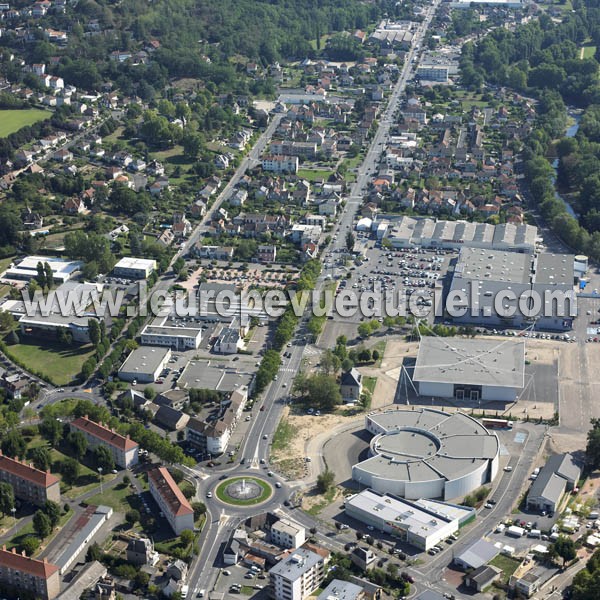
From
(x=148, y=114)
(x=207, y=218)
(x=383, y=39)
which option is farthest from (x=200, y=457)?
(x=383, y=39)

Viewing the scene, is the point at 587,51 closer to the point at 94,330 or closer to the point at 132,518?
the point at 94,330

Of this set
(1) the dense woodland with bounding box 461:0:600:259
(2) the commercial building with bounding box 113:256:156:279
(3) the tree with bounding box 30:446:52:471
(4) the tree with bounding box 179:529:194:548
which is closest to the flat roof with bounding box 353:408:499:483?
(4) the tree with bounding box 179:529:194:548

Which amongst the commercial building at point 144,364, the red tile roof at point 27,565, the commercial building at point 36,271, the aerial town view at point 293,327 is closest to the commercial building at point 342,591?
the aerial town view at point 293,327

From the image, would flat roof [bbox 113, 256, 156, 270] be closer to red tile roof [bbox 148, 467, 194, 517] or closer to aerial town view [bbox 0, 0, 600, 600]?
aerial town view [bbox 0, 0, 600, 600]

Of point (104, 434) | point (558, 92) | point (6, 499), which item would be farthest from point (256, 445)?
point (558, 92)

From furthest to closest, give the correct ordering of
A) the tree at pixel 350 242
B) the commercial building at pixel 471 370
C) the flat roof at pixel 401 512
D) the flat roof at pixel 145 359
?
the tree at pixel 350 242
the flat roof at pixel 145 359
the commercial building at pixel 471 370
the flat roof at pixel 401 512

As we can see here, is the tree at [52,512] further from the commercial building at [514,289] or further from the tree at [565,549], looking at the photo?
the commercial building at [514,289]
